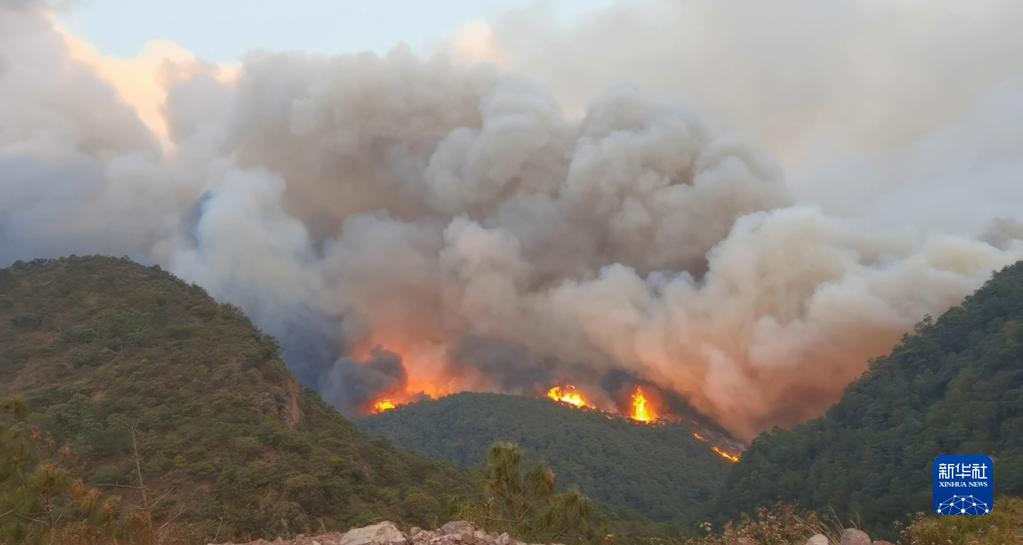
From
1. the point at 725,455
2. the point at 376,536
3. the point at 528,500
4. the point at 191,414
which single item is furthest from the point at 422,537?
the point at 725,455

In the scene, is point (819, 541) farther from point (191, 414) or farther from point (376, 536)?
point (191, 414)

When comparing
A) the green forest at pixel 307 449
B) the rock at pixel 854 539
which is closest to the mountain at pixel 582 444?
the green forest at pixel 307 449

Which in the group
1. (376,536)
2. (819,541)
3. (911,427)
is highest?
(911,427)

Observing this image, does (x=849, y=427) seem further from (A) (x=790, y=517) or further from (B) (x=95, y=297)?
(B) (x=95, y=297)

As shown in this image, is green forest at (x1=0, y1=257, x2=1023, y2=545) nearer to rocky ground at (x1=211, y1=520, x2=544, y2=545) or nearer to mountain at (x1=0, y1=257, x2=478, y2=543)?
mountain at (x1=0, y1=257, x2=478, y2=543)

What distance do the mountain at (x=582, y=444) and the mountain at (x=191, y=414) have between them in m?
42.6

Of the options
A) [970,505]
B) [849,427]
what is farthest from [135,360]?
[849,427]

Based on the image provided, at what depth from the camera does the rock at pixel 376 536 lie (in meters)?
8.05

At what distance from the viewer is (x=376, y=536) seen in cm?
843

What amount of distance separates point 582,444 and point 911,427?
46199 mm

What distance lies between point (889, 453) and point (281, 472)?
47.1m

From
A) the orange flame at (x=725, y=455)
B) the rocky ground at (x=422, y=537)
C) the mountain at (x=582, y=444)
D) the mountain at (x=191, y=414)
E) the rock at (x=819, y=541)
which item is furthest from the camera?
the orange flame at (x=725, y=455)

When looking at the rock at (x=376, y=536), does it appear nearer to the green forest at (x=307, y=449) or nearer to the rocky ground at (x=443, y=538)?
the rocky ground at (x=443, y=538)

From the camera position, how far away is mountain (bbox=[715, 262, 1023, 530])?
46000mm
